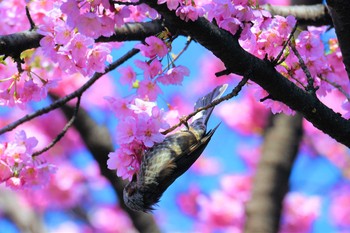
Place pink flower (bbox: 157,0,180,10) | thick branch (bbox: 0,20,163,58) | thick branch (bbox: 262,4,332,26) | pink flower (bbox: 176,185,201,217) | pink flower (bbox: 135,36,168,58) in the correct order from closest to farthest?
pink flower (bbox: 157,0,180,10), pink flower (bbox: 135,36,168,58), thick branch (bbox: 0,20,163,58), thick branch (bbox: 262,4,332,26), pink flower (bbox: 176,185,201,217)

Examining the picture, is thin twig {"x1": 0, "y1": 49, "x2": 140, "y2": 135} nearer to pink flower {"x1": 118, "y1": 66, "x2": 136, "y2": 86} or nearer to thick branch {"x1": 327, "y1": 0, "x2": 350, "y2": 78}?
pink flower {"x1": 118, "y1": 66, "x2": 136, "y2": 86}

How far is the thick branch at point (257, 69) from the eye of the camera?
5.75ft

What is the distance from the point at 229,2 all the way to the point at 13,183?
101 centimetres

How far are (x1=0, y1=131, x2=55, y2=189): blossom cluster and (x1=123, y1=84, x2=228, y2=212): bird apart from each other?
0.43 meters

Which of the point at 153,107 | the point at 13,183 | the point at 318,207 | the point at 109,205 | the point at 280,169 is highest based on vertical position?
the point at 153,107

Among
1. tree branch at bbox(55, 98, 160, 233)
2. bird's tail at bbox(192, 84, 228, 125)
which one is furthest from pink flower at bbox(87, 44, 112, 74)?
tree branch at bbox(55, 98, 160, 233)

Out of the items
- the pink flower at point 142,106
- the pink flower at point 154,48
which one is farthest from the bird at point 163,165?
the pink flower at point 154,48

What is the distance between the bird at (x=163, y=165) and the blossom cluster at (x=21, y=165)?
17.0 inches

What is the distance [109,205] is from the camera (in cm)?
874

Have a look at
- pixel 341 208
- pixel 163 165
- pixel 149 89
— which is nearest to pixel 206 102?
pixel 149 89

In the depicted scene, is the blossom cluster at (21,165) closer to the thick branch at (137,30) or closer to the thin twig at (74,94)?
the thin twig at (74,94)

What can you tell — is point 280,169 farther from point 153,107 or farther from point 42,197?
point 42,197

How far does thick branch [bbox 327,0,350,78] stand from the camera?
6.27 ft

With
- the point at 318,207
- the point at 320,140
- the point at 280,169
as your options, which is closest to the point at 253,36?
the point at 280,169
